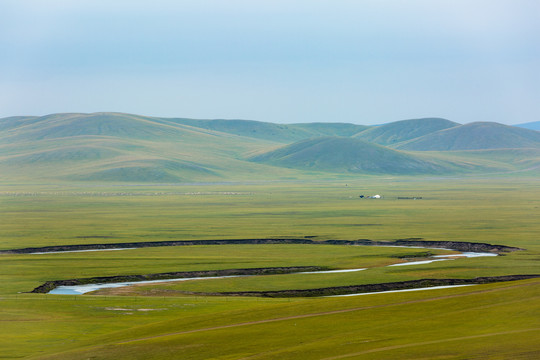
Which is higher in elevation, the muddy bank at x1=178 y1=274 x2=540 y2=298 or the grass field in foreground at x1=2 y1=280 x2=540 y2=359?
the grass field in foreground at x1=2 y1=280 x2=540 y2=359

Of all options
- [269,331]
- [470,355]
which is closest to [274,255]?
[269,331]

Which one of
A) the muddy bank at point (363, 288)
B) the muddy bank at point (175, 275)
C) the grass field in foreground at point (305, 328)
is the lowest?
the muddy bank at point (175, 275)

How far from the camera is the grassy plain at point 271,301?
99.6 feet

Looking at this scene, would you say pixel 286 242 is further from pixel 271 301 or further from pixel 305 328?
pixel 305 328

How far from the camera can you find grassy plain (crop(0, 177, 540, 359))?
99.6ft

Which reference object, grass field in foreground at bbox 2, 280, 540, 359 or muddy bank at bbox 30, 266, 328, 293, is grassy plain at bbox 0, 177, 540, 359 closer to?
grass field in foreground at bbox 2, 280, 540, 359

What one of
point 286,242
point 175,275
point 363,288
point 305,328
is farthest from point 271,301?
point 286,242

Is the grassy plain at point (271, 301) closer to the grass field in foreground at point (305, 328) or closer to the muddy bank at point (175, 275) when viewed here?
the grass field in foreground at point (305, 328)

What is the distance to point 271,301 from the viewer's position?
4544cm

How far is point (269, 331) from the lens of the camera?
109 ft

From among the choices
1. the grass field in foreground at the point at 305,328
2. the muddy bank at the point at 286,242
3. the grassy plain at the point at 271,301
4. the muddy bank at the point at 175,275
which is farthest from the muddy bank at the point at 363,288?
the muddy bank at the point at 286,242

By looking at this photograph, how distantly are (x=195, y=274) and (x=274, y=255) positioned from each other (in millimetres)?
11493

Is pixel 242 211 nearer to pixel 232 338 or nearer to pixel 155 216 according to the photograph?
pixel 155 216

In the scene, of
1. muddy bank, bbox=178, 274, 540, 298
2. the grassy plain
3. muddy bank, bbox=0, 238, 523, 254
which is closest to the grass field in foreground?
the grassy plain
